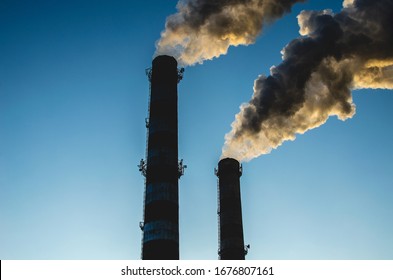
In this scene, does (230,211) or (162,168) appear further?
(230,211)

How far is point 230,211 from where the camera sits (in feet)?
86.2

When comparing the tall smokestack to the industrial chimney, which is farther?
the tall smokestack

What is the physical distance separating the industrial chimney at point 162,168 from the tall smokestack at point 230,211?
6487mm

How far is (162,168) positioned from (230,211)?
7.65 metres

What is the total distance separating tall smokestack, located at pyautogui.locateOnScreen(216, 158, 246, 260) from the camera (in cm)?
2528

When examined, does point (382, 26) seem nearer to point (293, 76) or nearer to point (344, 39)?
point (344, 39)

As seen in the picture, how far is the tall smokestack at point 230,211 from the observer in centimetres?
2528

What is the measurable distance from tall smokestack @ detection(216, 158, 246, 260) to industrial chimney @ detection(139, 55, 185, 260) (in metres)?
6.49

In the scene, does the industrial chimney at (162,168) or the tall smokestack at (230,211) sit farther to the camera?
the tall smokestack at (230,211)

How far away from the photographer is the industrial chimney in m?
18.9

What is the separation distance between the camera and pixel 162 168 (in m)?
20.2

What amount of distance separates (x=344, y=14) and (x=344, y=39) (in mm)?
1215

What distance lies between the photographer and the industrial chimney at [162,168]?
18.9m
